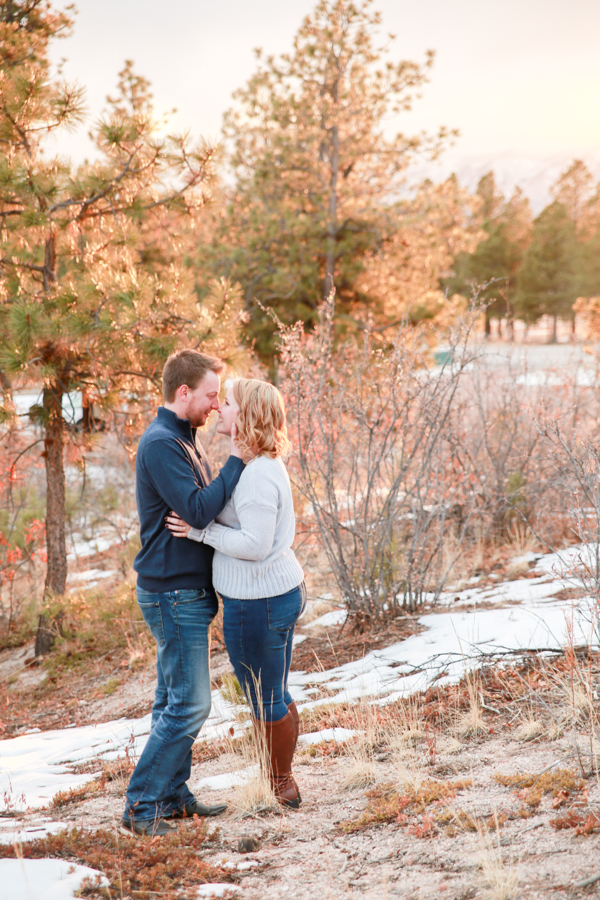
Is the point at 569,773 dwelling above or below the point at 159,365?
below

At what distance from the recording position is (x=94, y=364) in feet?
18.3

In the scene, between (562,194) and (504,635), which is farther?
(562,194)

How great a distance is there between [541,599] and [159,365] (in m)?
3.64

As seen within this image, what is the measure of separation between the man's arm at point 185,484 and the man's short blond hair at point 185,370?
0.91 ft

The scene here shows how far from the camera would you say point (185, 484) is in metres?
2.58

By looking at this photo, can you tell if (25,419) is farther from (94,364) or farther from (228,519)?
(228,519)

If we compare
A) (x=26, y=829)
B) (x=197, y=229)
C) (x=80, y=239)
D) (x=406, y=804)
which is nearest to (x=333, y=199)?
(x=197, y=229)

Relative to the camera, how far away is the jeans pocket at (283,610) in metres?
2.68

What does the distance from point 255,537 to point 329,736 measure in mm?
1640

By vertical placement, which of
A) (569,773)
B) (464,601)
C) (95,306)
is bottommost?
(464,601)

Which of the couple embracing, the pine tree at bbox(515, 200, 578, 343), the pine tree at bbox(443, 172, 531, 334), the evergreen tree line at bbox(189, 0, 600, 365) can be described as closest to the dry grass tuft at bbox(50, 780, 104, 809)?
the couple embracing

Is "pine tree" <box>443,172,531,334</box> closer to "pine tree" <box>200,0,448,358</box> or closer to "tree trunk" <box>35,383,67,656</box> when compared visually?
"pine tree" <box>200,0,448,358</box>

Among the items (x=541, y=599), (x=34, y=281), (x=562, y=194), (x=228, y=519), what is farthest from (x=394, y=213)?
(x=562, y=194)

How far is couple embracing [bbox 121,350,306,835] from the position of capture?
261 centimetres
